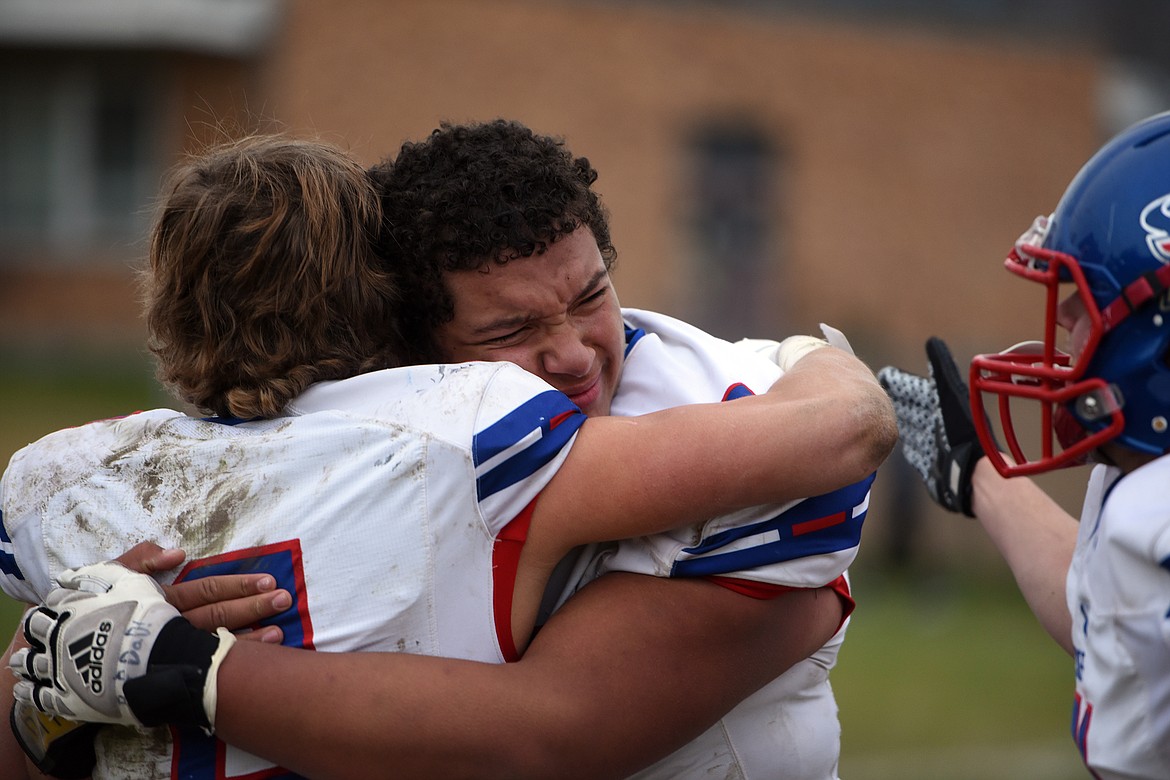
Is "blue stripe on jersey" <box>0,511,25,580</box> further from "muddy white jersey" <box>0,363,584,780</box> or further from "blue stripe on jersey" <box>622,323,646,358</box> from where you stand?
"blue stripe on jersey" <box>622,323,646,358</box>

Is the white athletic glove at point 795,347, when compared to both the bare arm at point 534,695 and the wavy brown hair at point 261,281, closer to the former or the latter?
the bare arm at point 534,695

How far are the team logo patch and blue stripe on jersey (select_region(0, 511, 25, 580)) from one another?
1.83 meters

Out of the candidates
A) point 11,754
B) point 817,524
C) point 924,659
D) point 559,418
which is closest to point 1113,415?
point 817,524

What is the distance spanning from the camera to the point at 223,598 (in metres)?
1.83

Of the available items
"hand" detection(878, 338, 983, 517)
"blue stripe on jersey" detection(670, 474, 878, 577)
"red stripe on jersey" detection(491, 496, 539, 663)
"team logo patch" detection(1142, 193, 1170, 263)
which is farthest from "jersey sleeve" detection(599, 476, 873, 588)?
"hand" detection(878, 338, 983, 517)

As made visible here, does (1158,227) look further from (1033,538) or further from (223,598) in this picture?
(223,598)

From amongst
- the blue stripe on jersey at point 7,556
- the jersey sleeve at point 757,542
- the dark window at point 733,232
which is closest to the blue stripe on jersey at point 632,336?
the jersey sleeve at point 757,542

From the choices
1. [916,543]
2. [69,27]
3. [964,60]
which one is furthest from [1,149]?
[964,60]

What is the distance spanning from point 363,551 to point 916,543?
11.6 m

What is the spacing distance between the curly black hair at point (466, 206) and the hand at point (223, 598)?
0.62m

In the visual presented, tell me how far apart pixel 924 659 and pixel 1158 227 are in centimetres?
811

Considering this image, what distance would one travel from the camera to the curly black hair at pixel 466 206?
213 cm

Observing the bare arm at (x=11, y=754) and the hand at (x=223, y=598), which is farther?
the bare arm at (x=11, y=754)

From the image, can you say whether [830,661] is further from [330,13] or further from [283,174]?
[330,13]
